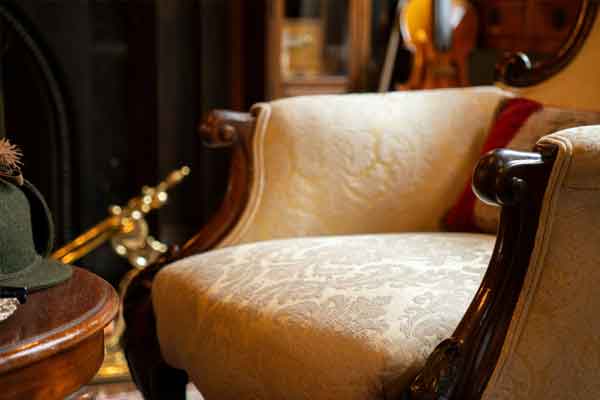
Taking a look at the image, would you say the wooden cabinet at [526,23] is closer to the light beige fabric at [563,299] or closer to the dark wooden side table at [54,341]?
the light beige fabric at [563,299]

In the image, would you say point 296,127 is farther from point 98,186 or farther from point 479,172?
point 98,186

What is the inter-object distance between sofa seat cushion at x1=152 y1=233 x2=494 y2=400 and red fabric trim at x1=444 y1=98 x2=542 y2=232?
0.08 meters

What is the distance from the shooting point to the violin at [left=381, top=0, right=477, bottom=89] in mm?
2393

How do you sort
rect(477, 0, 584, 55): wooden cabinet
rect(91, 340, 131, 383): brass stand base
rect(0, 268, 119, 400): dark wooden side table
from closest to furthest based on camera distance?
rect(0, 268, 119, 400): dark wooden side table < rect(91, 340, 131, 383): brass stand base < rect(477, 0, 584, 55): wooden cabinet

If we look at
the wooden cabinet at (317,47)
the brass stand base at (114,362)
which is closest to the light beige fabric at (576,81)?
the brass stand base at (114,362)

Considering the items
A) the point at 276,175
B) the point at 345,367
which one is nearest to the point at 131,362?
the point at 276,175

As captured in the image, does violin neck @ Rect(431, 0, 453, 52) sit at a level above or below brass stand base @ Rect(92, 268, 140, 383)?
above

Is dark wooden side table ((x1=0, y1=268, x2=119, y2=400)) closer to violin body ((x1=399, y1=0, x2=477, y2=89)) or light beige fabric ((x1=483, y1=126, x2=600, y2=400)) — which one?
light beige fabric ((x1=483, y1=126, x2=600, y2=400))

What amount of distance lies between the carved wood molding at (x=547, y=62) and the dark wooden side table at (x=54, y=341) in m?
0.88

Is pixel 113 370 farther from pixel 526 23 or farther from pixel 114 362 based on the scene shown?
pixel 526 23

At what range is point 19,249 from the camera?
2.65 feet

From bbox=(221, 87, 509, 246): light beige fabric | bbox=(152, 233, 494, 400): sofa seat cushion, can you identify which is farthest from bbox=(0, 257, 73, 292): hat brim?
bbox=(221, 87, 509, 246): light beige fabric

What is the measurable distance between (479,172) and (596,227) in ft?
0.44

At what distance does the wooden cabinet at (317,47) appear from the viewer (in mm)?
2420
